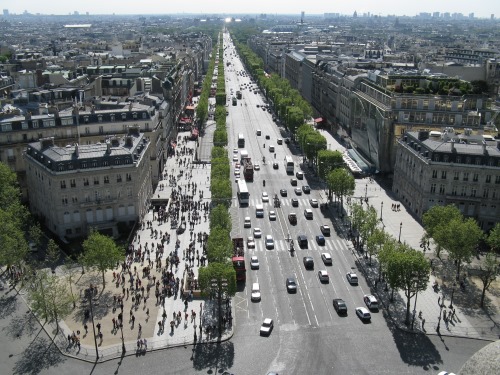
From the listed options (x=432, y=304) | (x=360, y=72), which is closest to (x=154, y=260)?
Answer: (x=432, y=304)

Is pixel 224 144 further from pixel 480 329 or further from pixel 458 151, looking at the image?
pixel 480 329

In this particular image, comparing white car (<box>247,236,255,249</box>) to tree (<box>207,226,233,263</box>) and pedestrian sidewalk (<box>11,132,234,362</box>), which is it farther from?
tree (<box>207,226,233,263</box>)

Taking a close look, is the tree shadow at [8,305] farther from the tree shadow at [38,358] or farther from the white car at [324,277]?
the white car at [324,277]

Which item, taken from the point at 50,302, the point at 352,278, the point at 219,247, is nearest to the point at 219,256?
the point at 219,247

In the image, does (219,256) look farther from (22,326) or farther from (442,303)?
(442,303)

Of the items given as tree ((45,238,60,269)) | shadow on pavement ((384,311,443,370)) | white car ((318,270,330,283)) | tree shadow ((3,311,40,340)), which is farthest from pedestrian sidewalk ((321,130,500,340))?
tree ((45,238,60,269))

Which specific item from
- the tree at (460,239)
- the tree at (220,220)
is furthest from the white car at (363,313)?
the tree at (220,220)
